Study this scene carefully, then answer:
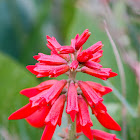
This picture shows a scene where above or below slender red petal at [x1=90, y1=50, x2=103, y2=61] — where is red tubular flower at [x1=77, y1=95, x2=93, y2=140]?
below

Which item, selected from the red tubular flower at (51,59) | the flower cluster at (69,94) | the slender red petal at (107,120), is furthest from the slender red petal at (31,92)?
the slender red petal at (107,120)

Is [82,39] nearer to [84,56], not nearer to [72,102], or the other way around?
[84,56]

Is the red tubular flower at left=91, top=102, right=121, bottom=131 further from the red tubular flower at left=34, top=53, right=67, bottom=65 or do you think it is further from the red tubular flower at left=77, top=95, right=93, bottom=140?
the red tubular flower at left=34, top=53, right=67, bottom=65

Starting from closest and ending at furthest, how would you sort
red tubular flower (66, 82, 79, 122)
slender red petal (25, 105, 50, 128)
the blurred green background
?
red tubular flower (66, 82, 79, 122), slender red petal (25, 105, 50, 128), the blurred green background

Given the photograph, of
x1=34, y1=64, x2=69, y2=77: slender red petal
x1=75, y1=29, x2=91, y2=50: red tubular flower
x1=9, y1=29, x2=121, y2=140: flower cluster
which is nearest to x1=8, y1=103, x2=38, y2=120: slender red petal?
x1=9, y1=29, x2=121, y2=140: flower cluster

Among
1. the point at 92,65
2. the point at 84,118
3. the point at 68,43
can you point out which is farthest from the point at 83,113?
the point at 68,43

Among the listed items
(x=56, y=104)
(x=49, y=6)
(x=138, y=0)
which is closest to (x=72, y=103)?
(x=56, y=104)

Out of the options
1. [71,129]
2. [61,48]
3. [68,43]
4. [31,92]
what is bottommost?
[71,129]
